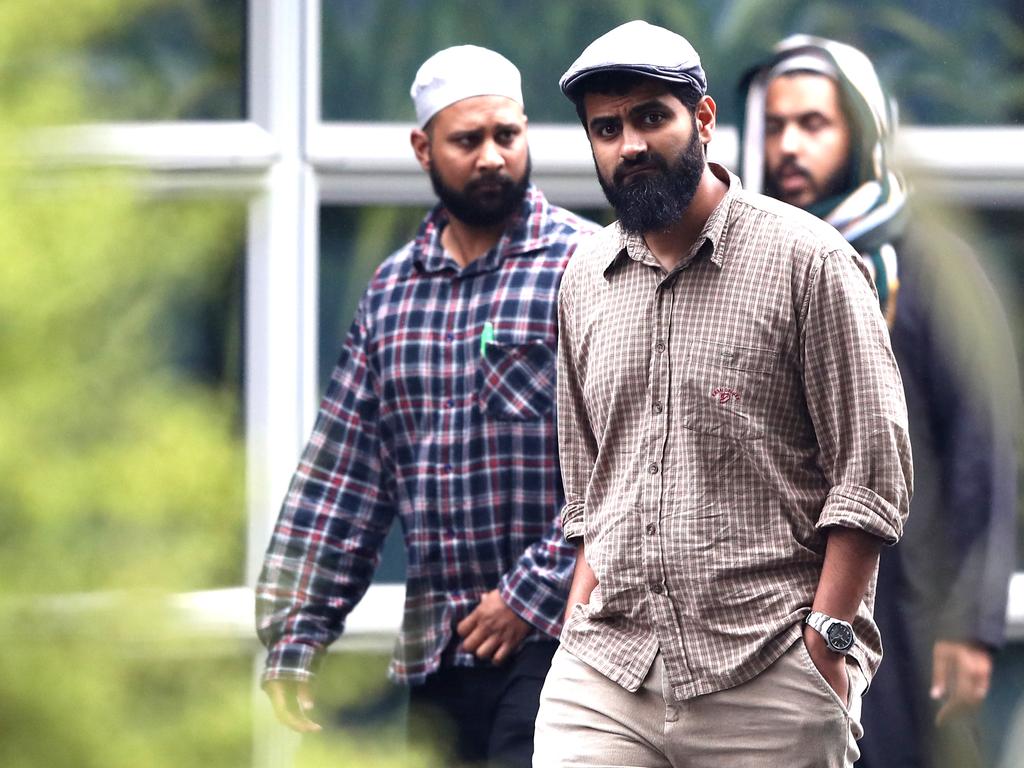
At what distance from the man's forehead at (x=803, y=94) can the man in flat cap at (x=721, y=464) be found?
1.69 m

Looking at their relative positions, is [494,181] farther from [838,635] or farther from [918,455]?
[838,635]

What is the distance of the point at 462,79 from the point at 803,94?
1.08 m

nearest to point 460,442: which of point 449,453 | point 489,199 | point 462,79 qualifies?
point 449,453

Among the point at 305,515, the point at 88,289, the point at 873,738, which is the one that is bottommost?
the point at 873,738

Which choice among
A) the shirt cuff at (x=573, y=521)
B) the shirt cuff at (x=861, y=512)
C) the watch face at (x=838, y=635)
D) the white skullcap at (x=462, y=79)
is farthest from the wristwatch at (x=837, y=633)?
the white skullcap at (x=462, y=79)

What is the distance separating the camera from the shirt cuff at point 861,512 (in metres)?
2.55

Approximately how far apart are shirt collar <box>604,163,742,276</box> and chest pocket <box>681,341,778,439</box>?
156mm

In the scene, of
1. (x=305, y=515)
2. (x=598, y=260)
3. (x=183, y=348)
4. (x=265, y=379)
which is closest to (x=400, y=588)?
(x=265, y=379)

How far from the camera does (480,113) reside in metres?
3.72

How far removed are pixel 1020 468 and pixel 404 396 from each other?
1960 mm

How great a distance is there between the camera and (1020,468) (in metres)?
4.76

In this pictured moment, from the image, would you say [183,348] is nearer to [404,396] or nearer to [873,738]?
[404,396]

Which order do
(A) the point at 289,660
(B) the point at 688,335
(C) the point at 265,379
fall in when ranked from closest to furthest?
1. (B) the point at 688,335
2. (A) the point at 289,660
3. (C) the point at 265,379

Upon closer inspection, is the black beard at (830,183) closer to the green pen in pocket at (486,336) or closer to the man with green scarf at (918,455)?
the man with green scarf at (918,455)
